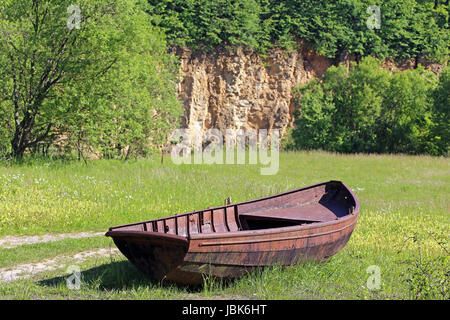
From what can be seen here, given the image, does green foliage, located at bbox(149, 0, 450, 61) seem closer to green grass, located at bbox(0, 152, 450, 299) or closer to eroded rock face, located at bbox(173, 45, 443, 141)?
eroded rock face, located at bbox(173, 45, 443, 141)

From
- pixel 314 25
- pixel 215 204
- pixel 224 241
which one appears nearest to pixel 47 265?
pixel 224 241

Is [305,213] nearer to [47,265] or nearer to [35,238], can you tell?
[47,265]

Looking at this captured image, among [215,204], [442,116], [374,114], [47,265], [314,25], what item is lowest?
[47,265]

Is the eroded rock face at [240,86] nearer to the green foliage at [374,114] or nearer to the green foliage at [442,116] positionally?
the green foliage at [374,114]

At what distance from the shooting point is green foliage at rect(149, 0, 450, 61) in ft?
136

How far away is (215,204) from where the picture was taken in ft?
52.4

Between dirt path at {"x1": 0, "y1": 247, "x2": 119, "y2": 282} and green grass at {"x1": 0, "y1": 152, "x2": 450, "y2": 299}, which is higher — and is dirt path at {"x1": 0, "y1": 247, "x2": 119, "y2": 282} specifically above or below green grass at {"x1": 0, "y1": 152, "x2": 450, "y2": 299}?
below

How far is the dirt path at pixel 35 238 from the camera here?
1105 centimetres

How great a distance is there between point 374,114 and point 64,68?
1016 inches

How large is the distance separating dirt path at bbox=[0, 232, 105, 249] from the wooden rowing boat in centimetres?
390

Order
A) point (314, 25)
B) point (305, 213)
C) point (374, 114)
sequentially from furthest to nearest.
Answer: point (314, 25), point (374, 114), point (305, 213)

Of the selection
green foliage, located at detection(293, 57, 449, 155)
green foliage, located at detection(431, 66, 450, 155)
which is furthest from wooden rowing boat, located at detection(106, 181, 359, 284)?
green foliage, located at detection(293, 57, 449, 155)

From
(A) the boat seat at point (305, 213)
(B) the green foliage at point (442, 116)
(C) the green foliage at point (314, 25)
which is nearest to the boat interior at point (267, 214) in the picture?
(A) the boat seat at point (305, 213)
